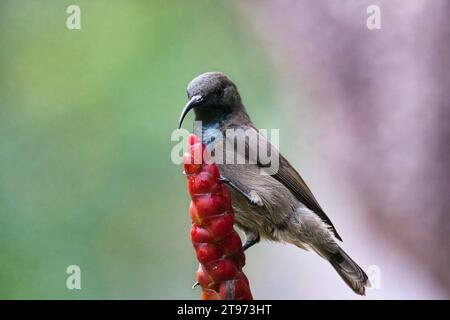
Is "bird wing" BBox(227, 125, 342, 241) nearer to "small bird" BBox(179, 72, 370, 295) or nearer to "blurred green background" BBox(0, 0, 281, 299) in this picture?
"small bird" BBox(179, 72, 370, 295)

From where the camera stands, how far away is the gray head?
3.66m

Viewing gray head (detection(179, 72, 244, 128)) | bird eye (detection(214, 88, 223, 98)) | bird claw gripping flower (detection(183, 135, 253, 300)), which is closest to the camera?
bird claw gripping flower (detection(183, 135, 253, 300))

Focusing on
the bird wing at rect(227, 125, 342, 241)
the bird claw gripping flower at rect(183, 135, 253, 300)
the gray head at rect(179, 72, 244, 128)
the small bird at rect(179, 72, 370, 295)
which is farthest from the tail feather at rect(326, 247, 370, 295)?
the bird claw gripping flower at rect(183, 135, 253, 300)

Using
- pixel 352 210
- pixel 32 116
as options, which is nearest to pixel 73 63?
pixel 32 116

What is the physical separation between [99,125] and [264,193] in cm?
197

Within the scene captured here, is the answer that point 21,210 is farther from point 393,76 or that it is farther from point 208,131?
point 393,76

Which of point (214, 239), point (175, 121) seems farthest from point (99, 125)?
point (214, 239)

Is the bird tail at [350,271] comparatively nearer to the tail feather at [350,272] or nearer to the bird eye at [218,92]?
the tail feather at [350,272]

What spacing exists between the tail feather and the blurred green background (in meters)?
1.21

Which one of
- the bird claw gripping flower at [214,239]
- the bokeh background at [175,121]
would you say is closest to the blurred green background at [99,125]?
the bokeh background at [175,121]

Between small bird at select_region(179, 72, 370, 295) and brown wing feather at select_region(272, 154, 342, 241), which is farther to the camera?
brown wing feather at select_region(272, 154, 342, 241)

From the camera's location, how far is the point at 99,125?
5176 mm

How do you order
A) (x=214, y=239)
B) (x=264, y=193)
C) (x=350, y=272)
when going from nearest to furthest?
1. (x=214, y=239)
2. (x=264, y=193)
3. (x=350, y=272)

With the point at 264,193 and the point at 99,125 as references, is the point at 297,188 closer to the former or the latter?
the point at 264,193
